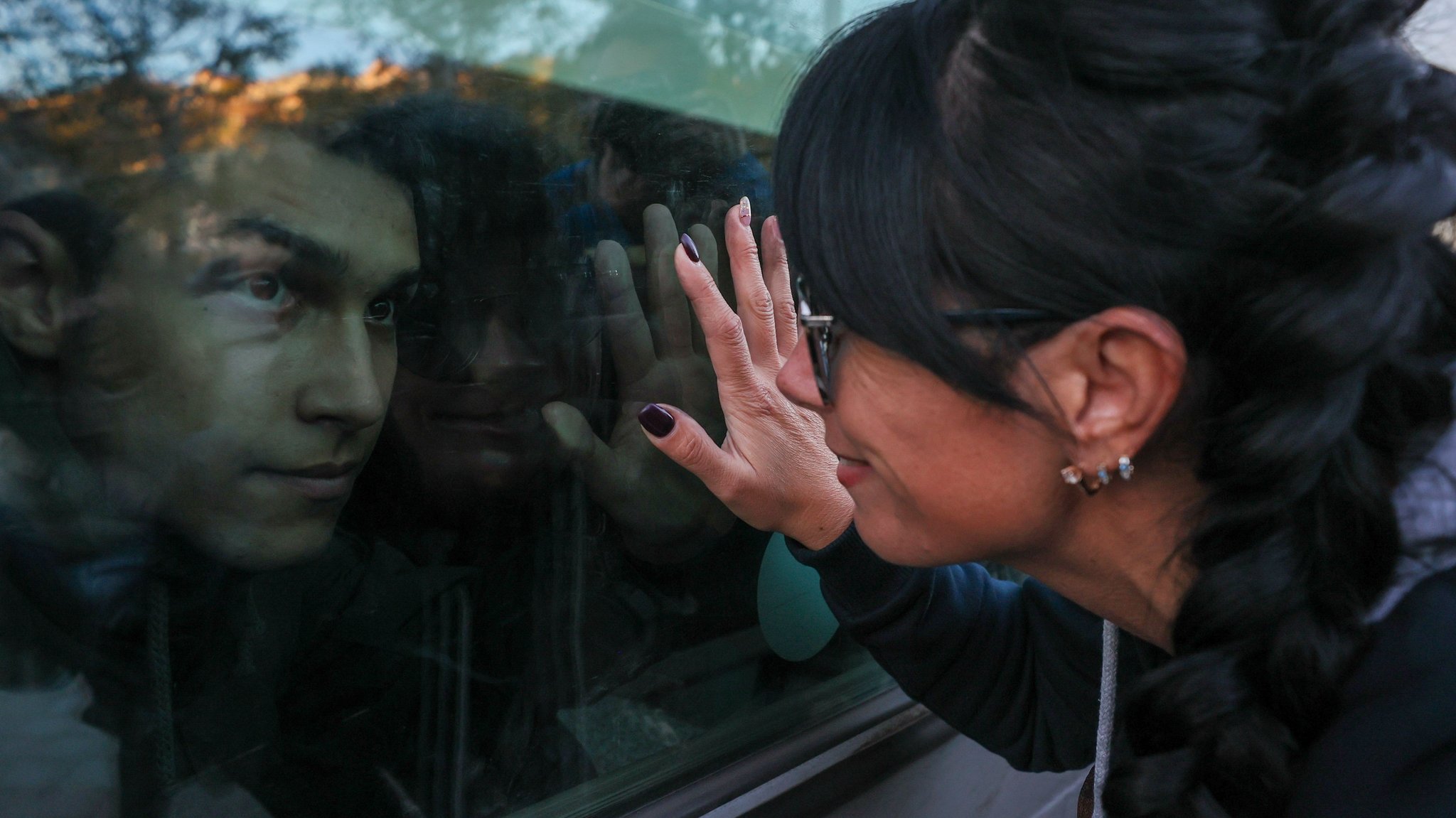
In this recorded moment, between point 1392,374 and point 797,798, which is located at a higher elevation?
point 1392,374

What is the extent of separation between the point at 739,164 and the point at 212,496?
3.30 ft

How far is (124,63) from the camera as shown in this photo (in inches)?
37.8

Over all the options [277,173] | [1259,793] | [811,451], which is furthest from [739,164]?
[1259,793]

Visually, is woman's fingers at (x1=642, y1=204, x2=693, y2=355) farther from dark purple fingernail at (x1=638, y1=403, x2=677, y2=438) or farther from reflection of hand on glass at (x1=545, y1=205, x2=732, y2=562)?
dark purple fingernail at (x1=638, y1=403, x2=677, y2=438)

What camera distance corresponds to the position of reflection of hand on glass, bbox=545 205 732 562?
155cm

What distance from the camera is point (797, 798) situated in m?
1.82

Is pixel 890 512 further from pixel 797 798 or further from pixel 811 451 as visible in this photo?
pixel 797 798

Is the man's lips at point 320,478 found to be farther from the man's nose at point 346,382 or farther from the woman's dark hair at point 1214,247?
the woman's dark hair at point 1214,247

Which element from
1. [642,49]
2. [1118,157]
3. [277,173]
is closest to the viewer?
[1118,157]

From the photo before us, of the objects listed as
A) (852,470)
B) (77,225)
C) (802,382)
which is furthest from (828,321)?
(77,225)

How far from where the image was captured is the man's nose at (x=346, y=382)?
3.87ft

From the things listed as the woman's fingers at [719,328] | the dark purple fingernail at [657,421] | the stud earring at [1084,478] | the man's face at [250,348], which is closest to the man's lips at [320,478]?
the man's face at [250,348]

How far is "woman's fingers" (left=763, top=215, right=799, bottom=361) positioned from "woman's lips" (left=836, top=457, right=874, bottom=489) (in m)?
0.34

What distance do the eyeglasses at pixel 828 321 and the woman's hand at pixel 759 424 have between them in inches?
14.0
